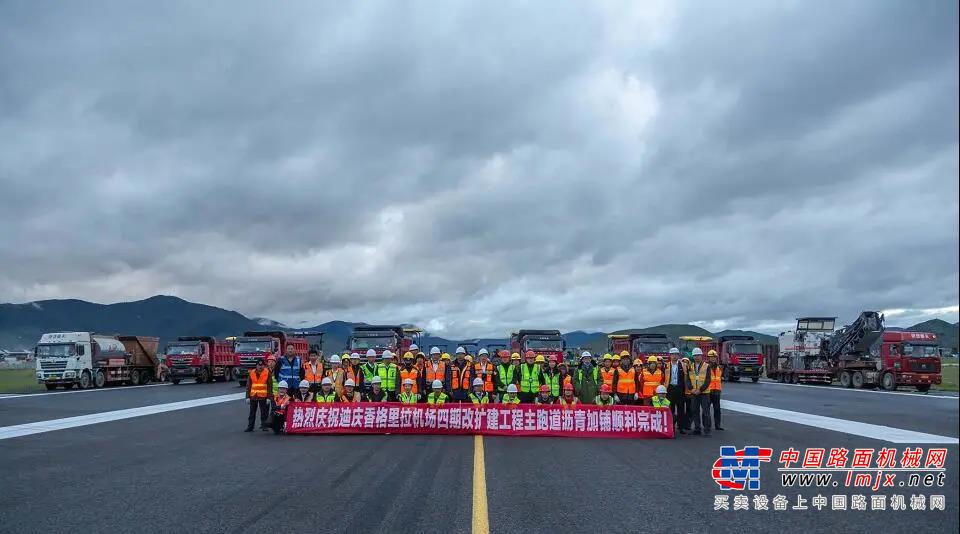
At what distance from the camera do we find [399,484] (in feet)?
29.4

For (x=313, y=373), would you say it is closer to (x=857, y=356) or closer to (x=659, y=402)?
(x=659, y=402)

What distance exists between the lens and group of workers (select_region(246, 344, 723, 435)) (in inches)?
583

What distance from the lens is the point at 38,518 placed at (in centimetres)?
729

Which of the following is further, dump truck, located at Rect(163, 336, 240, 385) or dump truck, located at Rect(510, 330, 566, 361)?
dump truck, located at Rect(163, 336, 240, 385)

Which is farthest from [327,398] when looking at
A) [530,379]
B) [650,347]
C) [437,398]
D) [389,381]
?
[650,347]

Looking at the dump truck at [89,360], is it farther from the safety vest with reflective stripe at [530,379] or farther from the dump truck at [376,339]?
the safety vest with reflective stripe at [530,379]

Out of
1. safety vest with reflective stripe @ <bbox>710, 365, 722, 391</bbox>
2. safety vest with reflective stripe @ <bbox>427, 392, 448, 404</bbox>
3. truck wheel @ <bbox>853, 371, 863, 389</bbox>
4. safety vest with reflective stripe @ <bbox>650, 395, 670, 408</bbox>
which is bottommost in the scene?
truck wheel @ <bbox>853, 371, 863, 389</bbox>

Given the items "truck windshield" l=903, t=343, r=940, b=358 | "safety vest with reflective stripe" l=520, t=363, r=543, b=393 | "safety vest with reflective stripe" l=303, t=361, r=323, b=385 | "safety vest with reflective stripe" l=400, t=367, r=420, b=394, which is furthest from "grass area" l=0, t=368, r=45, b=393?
"truck windshield" l=903, t=343, r=940, b=358

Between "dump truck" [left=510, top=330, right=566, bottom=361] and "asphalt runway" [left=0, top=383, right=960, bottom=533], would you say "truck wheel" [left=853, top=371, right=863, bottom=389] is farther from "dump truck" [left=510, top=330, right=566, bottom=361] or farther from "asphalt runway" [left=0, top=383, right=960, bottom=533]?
"asphalt runway" [left=0, top=383, right=960, bottom=533]

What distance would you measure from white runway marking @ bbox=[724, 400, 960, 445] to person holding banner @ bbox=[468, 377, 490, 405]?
27.5ft

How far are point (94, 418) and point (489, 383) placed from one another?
39.2 feet

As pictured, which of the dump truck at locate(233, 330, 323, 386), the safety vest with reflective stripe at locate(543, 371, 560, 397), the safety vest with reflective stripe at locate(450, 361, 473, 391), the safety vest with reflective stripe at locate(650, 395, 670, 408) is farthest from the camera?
the dump truck at locate(233, 330, 323, 386)

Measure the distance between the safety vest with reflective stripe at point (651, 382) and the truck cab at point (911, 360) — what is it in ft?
84.0

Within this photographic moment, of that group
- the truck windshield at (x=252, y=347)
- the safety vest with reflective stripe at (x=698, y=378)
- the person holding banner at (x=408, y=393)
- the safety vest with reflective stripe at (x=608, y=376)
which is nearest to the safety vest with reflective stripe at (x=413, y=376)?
the person holding banner at (x=408, y=393)
